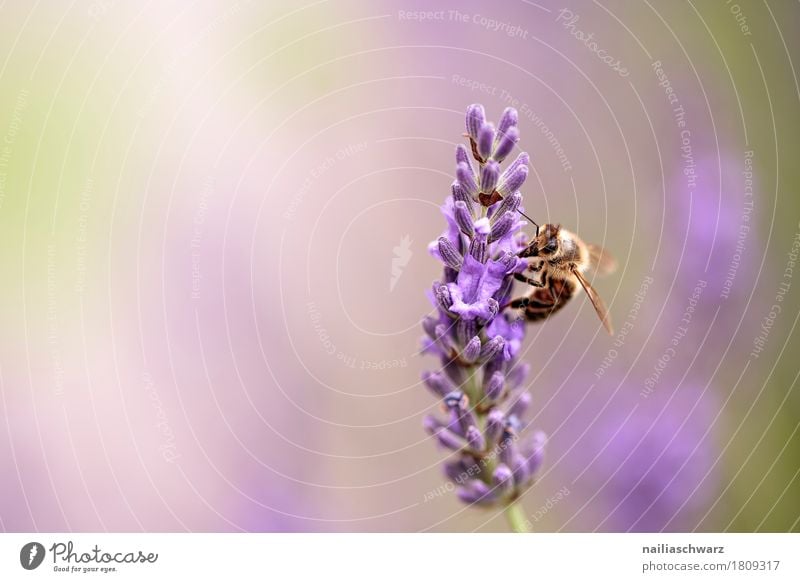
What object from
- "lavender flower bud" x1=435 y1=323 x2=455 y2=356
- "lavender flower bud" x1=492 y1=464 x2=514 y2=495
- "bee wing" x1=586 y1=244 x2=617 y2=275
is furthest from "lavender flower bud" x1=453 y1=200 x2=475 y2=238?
"bee wing" x1=586 y1=244 x2=617 y2=275

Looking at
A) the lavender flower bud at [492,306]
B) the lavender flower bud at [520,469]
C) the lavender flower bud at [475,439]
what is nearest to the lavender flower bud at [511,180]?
the lavender flower bud at [492,306]

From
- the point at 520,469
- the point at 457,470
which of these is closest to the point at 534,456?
the point at 520,469

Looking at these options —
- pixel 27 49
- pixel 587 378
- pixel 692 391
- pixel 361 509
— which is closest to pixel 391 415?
pixel 361 509

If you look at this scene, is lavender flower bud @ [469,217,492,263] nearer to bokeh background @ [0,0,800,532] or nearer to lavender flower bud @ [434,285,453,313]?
lavender flower bud @ [434,285,453,313]

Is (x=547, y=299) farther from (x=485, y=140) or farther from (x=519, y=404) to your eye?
(x=485, y=140)

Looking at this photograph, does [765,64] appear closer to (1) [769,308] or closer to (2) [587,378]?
(1) [769,308]
